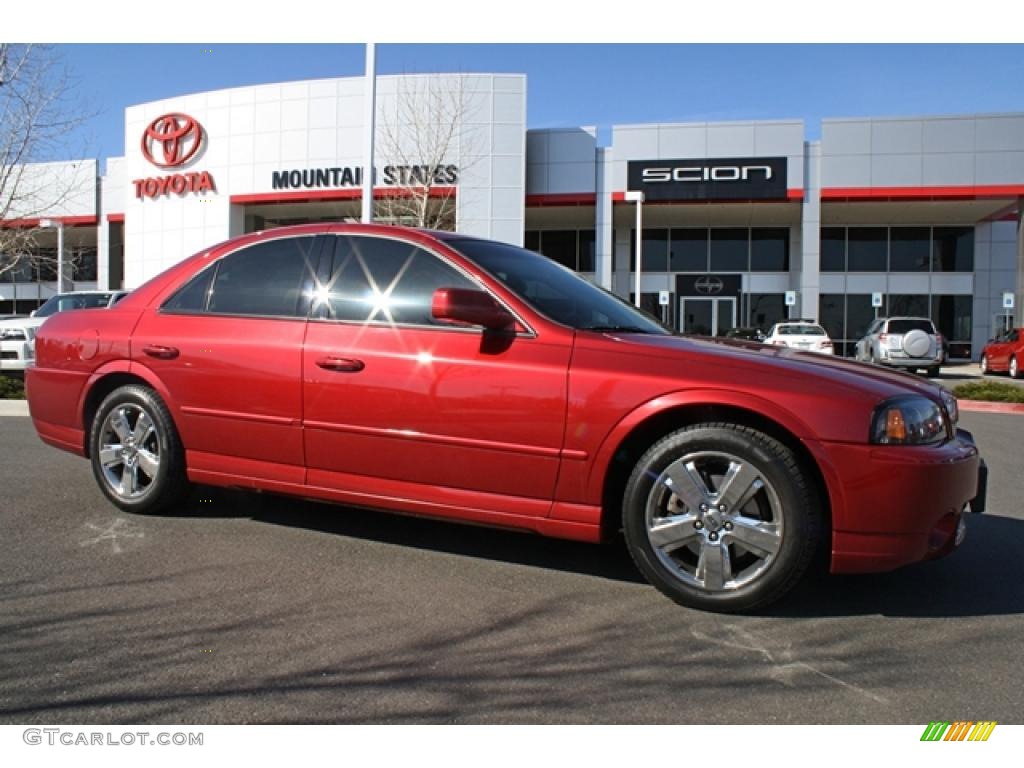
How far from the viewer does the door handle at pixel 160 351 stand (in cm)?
449

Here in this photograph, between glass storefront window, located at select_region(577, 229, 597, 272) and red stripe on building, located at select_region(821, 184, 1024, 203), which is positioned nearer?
red stripe on building, located at select_region(821, 184, 1024, 203)

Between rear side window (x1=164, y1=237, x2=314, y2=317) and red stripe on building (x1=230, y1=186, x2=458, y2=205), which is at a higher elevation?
red stripe on building (x1=230, y1=186, x2=458, y2=205)

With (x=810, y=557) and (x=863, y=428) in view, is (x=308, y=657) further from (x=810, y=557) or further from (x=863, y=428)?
(x=863, y=428)

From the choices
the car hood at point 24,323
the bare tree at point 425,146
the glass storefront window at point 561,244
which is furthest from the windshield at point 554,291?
the glass storefront window at point 561,244

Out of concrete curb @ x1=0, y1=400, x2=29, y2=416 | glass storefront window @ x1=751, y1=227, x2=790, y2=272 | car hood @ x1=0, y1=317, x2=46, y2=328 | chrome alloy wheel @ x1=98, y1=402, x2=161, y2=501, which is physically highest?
glass storefront window @ x1=751, y1=227, x2=790, y2=272

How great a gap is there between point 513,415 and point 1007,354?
78.5ft

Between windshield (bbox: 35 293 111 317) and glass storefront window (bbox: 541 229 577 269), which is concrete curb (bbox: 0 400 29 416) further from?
glass storefront window (bbox: 541 229 577 269)

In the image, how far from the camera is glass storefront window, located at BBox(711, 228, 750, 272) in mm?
30484

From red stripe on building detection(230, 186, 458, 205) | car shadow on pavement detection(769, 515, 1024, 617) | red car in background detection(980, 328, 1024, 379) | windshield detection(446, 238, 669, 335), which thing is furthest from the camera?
red stripe on building detection(230, 186, 458, 205)

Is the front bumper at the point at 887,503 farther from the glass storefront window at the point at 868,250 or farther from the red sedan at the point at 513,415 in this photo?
the glass storefront window at the point at 868,250

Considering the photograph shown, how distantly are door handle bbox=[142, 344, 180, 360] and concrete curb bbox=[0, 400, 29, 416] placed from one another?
20.8 feet

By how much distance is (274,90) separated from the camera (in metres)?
27.1

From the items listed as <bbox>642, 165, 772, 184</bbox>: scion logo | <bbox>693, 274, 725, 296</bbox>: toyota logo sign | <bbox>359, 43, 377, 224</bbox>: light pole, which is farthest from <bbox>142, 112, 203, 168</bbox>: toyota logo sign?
<bbox>693, 274, 725, 296</bbox>: toyota logo sign

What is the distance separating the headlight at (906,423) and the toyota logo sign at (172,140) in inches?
1150
